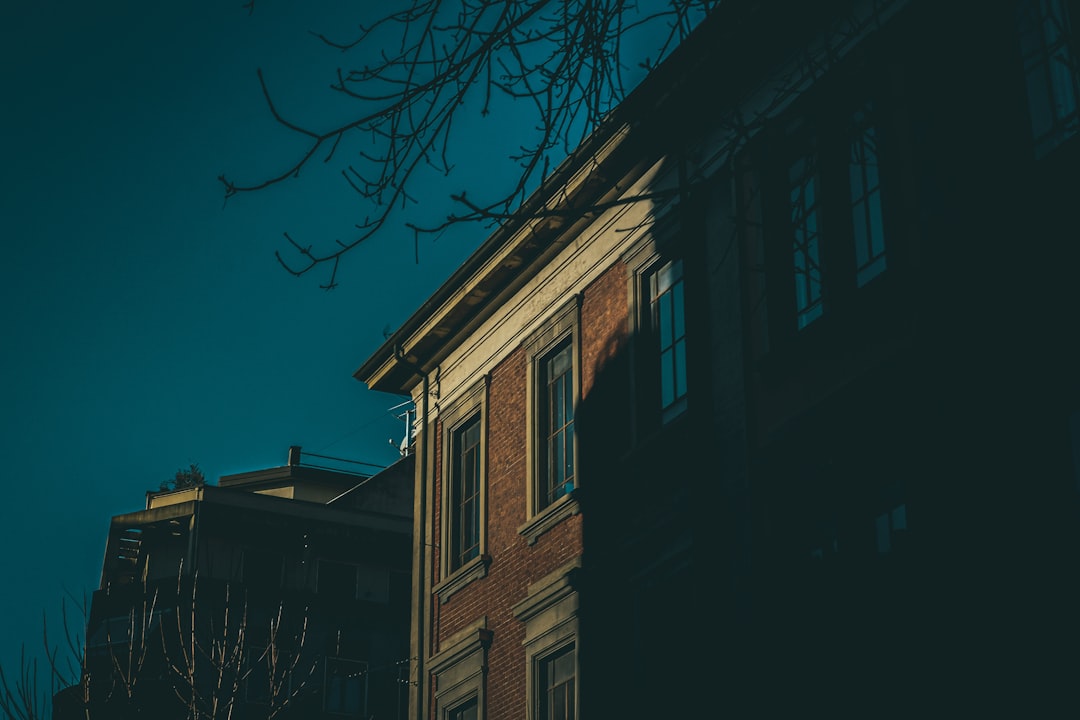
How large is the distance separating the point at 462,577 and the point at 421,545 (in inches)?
67.6

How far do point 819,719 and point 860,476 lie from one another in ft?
6.83

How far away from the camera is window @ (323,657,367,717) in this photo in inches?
1633

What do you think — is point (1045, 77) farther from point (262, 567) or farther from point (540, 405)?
point (262, 567)

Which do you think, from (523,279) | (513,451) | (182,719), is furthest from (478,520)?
(182,719)

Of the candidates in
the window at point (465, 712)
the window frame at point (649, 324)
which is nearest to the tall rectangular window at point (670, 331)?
the window frame at point (649, 324)

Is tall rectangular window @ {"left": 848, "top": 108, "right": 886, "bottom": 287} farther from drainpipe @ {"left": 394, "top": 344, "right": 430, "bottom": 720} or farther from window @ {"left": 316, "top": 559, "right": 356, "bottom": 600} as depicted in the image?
window @ {"left": 316, "top": 559, "right": 356, "bottom": 600}

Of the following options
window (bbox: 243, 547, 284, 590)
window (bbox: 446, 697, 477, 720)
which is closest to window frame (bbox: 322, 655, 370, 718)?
window (bbox: 243, 547, 284, 590)

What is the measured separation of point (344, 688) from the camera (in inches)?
1650

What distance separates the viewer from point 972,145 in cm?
1264

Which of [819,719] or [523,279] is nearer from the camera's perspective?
[819,719]

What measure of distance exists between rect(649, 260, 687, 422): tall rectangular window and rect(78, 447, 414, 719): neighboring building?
24.7m

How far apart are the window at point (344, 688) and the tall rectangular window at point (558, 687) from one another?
24435 millimetres

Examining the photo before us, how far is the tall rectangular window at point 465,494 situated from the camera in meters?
20.9

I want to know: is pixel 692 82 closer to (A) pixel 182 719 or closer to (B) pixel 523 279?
(B) pixel 523 279
